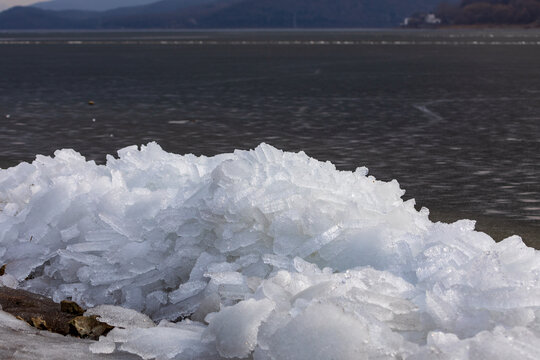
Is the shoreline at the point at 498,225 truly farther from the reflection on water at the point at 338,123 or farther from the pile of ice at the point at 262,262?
the pile of ice at the point at 262,262

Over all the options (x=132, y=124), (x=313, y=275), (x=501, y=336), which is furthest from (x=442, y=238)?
(x=132, y=124)

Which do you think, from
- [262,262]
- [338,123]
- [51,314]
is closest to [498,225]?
[262,262]

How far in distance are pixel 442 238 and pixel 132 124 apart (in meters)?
11.4

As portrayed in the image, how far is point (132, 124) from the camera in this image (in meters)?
15.6

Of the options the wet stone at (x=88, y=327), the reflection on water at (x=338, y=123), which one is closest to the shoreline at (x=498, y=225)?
the reflection on water at (x=338, y=123)

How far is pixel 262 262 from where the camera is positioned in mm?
4969

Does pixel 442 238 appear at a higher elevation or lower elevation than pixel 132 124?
higher

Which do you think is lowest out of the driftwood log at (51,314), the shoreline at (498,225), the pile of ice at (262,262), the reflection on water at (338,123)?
the reflection on water at (338,123)

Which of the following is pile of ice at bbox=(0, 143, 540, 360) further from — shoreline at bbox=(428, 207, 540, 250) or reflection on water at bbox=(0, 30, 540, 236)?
reflection on water at bbox=(0, 30, 540, 236)

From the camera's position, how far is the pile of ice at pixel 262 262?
3.82 meters

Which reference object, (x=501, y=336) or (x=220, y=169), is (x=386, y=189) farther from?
(x=501, y=336)

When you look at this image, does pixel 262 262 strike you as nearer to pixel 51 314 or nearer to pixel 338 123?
pixel 51 314

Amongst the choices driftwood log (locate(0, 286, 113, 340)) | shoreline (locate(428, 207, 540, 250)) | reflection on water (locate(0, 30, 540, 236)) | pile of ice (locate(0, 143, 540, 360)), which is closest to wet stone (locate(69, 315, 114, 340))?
driftwood log (locate(0, 286, 113, 340))

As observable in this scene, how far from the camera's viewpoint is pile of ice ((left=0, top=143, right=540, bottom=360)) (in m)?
3.82
